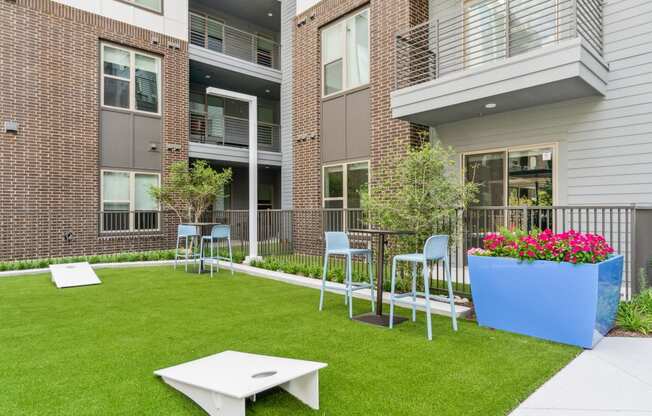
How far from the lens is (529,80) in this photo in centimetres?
678

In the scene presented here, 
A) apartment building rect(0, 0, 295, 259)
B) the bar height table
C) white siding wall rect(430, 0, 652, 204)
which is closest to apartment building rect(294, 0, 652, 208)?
white siding wall rect(430, 0, 652, 204)

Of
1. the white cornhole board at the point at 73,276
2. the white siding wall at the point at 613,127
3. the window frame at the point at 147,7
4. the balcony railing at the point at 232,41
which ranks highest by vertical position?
the balcony railing at the point at 232,41

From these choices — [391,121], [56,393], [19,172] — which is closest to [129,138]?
[19,172]

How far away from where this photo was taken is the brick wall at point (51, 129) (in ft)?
34.9

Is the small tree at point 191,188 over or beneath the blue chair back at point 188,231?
over

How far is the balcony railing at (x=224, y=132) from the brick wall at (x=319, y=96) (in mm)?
4535

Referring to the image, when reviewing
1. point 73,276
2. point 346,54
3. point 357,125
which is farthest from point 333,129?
point 73,276

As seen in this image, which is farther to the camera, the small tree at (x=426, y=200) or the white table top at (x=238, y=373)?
the small tree at (x=426, y=200)

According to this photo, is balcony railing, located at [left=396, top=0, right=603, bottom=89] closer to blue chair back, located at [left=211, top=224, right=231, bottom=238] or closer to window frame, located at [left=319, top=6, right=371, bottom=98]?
window frame, located at [left=319, top=6, right=371, bottom=98]

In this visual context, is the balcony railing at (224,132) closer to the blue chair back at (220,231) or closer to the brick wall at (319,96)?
the brick wall at (319,96)

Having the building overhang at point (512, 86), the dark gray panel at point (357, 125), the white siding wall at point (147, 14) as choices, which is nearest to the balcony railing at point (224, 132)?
the white siding wall at point (147, 14)

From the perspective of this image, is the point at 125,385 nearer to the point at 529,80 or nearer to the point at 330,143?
the point at 529,80

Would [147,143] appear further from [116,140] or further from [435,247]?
[435,247]

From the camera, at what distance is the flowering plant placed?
4.15 m
